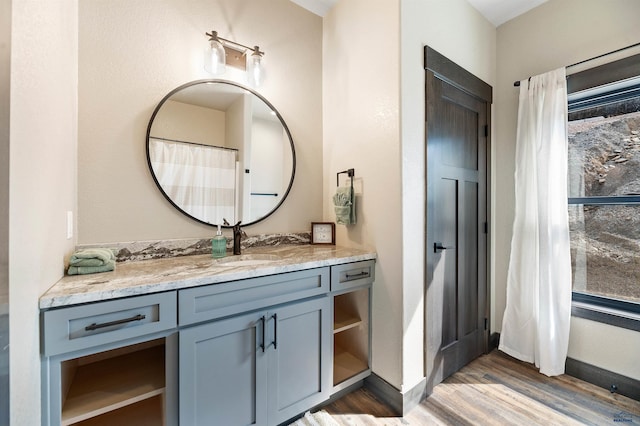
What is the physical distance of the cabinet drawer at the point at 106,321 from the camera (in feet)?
3.02

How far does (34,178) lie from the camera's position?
888mm

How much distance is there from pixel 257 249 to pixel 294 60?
1.49 m

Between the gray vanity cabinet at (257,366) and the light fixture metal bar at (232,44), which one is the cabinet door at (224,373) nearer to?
the gray vanity cabinet at (257,366)

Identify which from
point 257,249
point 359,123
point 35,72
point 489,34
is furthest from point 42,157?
point 489,34

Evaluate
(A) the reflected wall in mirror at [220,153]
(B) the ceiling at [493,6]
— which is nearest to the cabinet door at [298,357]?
(A) the reflected wall in mirror at [220,153]

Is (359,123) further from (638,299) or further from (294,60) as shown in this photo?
(638,299)

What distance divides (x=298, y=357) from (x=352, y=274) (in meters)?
0.56

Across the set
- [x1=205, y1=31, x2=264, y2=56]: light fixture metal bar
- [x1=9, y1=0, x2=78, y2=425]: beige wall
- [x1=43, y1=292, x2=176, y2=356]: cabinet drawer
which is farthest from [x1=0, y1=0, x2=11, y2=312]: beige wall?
[x1=205, y1=31, x2=264, y2=56]: light fixture metal bar

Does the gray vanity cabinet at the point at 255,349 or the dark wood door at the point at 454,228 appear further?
the dark wood door at the point at 454,228

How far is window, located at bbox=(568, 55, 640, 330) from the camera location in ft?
5.87

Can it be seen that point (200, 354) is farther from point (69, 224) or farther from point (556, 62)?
point (556, 62)

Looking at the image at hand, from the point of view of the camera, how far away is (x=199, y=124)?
5.73 ft

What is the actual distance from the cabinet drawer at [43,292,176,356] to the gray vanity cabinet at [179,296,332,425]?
132mm

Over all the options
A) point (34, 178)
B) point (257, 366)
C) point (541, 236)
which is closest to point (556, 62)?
point (541, 236)
